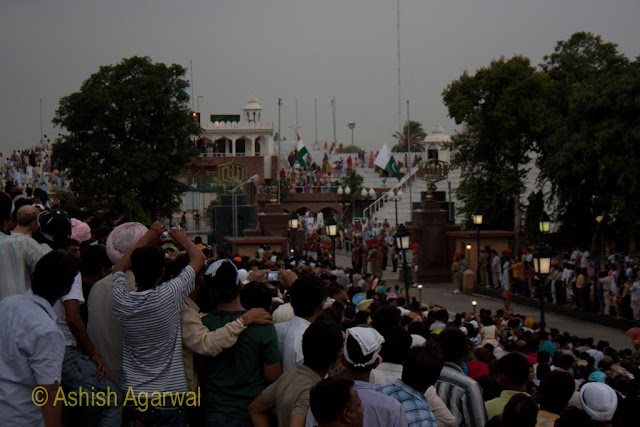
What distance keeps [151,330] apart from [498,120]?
107 ft

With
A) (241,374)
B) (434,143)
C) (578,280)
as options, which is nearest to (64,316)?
(241,374)

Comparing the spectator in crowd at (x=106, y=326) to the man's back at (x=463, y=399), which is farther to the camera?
the man's back at (x=463, y=399)

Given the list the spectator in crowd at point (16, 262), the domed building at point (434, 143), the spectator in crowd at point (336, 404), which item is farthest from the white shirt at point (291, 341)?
the domed building at point (434, 143)

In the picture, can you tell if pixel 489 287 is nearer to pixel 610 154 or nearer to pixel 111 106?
pixel 610 154

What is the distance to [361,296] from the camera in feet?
42.5

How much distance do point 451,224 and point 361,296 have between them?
21.6 meters

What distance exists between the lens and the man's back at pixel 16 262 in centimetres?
556

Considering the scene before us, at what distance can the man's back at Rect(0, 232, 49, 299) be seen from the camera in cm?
556

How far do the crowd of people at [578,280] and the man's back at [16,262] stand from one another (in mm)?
17329

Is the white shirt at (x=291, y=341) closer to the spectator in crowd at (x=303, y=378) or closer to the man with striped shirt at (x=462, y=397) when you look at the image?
the spectator in crowd at (x=303, y=378)

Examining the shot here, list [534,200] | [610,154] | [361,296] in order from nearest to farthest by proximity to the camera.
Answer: [361,296] < [610,154] < [534,200]

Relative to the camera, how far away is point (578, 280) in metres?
23.0

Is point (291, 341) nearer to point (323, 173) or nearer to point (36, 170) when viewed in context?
point (36, 170)

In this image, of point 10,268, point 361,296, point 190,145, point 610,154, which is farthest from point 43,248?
point 190,145
